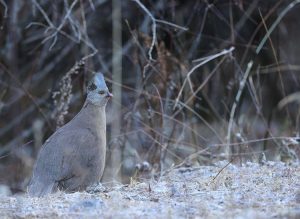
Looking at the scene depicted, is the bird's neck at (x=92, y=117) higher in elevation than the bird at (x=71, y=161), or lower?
higher

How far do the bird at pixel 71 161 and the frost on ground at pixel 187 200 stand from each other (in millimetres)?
350

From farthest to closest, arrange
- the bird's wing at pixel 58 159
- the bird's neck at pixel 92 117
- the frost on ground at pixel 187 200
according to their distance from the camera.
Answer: the bird's neck at pixel 92 117
the bird's wing at pixel 58 159
the frost on ground at pixel 187 200

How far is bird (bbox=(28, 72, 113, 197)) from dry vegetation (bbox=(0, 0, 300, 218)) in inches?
14.9

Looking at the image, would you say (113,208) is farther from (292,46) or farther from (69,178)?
(292,46)

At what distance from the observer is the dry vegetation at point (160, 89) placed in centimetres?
703

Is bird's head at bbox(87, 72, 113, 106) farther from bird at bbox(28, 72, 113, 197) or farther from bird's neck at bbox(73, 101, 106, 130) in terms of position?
bird at bbox(28, 72, 113, 197)

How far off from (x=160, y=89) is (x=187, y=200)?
395cm

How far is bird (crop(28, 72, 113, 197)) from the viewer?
6359 mm

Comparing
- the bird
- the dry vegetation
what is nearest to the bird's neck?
the bird

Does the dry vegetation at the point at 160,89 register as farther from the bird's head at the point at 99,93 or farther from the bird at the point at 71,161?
the bird's head at the point at 99,93

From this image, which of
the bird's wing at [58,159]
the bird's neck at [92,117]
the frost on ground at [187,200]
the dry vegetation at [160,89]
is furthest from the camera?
the dry vegetation at [160,89]

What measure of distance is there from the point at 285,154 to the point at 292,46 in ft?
14.9

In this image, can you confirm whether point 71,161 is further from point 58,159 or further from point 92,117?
point 92,117

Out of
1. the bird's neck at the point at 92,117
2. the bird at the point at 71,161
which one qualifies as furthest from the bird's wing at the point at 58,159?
the bird's neck at the point at 92,117
